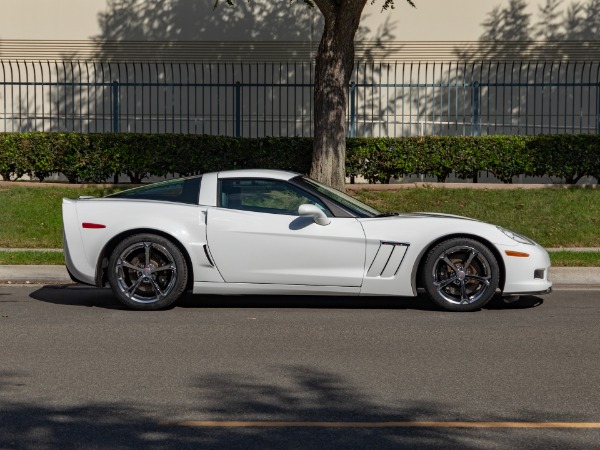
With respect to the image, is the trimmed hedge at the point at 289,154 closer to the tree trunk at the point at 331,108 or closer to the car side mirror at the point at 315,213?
the tree trunk at the point at 331,108

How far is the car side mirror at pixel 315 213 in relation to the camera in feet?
33.8

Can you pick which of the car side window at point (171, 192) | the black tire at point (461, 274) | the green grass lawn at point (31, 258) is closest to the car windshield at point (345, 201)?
the black tire at point (461, 274)

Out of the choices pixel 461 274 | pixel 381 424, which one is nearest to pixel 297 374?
pixel 381 424

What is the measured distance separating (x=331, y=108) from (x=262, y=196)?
7638 millimetres

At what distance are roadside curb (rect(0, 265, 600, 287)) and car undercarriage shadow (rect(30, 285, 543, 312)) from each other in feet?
3.05

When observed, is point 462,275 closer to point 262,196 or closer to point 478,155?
point 262,196

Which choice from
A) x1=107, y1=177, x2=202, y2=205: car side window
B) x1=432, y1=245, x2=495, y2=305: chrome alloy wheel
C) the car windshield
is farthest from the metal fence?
x1=432, y1=245, x2=495, y2=305: chrome alloy wheel

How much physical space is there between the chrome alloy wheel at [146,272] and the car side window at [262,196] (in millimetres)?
780

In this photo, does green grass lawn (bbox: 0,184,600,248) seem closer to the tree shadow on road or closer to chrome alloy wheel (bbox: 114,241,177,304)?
chrome alloy wheel (bbox: 114,241,177,304)

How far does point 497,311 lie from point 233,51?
51.5 ft

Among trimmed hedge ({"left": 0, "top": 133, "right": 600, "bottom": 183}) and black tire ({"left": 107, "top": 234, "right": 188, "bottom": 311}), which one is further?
trimmed hedge ({"left": 0, "top": 133, "right": 600, "bottom": 183})

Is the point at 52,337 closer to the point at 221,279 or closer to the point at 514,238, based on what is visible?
the point at 221,279

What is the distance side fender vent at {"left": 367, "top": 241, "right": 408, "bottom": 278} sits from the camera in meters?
10.4

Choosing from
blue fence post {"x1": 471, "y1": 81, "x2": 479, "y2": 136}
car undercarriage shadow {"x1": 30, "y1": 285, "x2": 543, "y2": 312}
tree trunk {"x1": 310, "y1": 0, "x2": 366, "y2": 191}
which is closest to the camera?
car undercarriage shadow {"x1": 30, "y1": 285, "x2": 543, "y2": 312}
